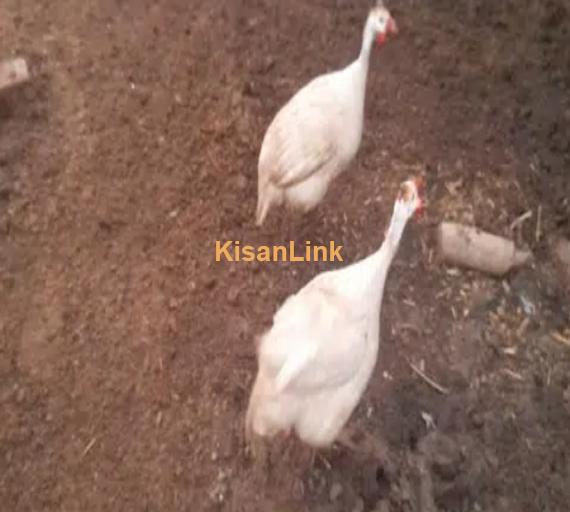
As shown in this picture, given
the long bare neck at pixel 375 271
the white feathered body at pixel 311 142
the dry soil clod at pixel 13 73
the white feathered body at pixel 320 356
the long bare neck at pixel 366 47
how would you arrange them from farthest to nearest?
the dry soil clod at pixel 13 73 → the long bare neck at pixel 366 47 → the white feathered body at pixel 311 142 → the long bare neck at pixel 375 271 → the white feathered body at pixel 320 356

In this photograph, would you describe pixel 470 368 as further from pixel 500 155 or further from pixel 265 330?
pixel 500 155

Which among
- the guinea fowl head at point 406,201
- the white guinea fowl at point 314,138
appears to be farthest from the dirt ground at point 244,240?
the guinea fowl head at point 406,201

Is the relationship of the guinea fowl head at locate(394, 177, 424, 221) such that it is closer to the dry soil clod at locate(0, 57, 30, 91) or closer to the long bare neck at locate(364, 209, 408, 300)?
the long bare neck at locate(364, 209, 408, 300)

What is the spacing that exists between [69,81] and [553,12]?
185 centimetres

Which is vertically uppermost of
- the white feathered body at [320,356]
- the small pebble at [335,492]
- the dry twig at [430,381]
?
the white feathered body at [320,356]

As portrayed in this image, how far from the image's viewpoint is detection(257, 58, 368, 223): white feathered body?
2.66m

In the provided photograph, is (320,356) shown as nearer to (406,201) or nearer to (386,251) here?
(386,251)

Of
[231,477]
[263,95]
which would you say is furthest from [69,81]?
[231,477]

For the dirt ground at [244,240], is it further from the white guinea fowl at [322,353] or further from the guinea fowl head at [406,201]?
Answer: the guinea fowl head at [406,201]

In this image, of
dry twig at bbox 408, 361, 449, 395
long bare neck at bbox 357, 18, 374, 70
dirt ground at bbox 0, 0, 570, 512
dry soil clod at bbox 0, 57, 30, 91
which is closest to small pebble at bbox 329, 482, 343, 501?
dirt ground at bbox 0, 0, 570, 512

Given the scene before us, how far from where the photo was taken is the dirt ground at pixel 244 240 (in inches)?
97.6

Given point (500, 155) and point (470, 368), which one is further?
point (500, 155)

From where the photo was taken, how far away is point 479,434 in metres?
2.61

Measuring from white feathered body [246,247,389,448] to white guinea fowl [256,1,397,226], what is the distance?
0.42m
